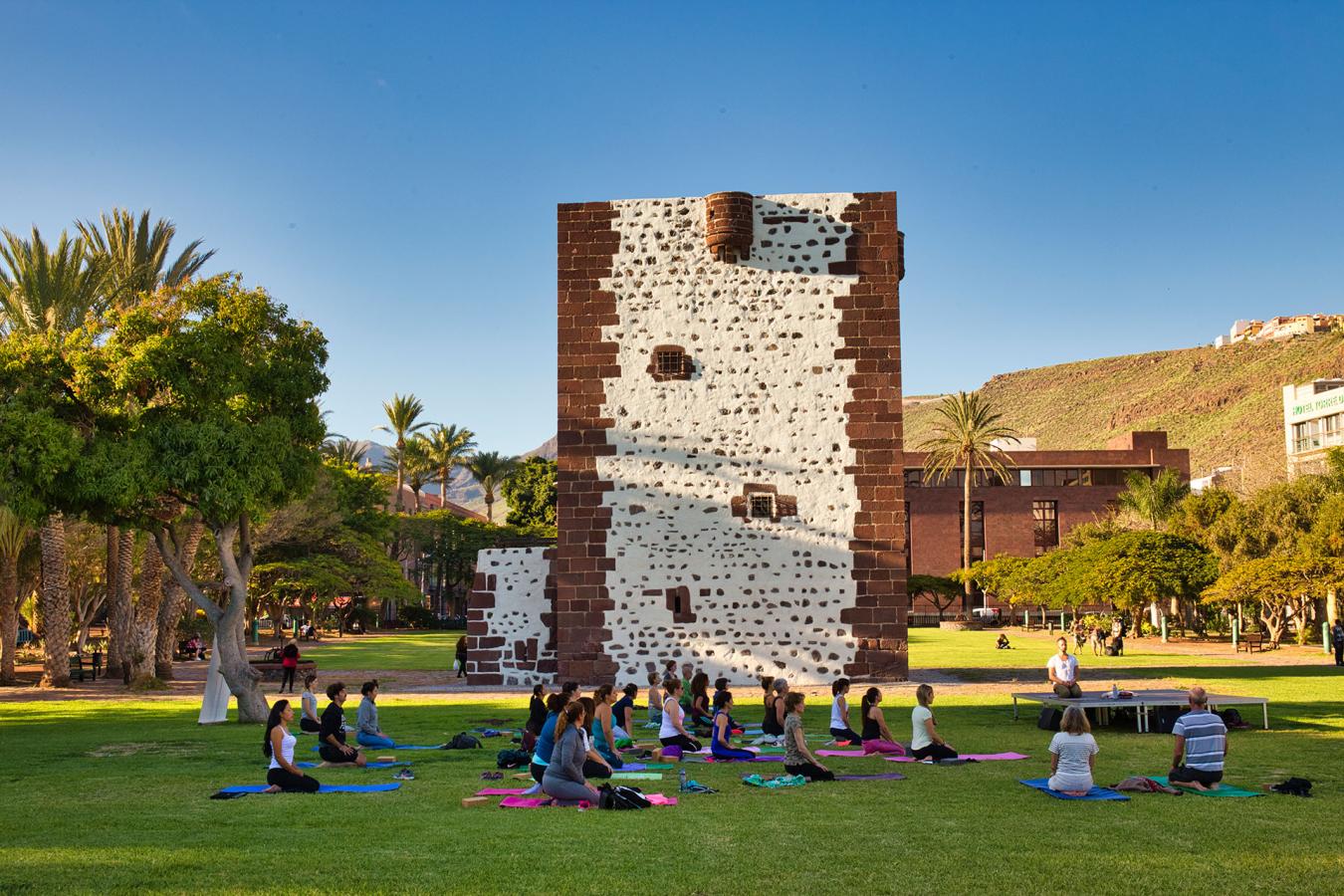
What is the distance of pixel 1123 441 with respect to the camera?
271 ft

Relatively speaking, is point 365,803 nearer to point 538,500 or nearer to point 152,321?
point 152,321

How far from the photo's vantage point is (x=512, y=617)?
2353 centimetres

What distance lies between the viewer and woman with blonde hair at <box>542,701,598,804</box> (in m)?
9.70

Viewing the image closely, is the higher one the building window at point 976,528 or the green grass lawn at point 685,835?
the building window at point 976,528

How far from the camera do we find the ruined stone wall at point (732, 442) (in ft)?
71.6

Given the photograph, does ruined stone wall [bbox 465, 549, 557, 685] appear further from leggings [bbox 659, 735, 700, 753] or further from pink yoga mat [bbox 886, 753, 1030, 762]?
pink yoga mat [bbox 886, 753, 1030, 762]

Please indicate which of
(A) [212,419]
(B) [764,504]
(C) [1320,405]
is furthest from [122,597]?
(C) [1320,405]

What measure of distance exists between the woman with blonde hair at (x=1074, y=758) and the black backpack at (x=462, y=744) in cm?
713

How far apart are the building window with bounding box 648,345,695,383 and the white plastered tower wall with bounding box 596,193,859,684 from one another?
0.35 ft

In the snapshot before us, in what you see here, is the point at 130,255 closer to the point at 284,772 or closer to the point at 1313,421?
the point at 284,772

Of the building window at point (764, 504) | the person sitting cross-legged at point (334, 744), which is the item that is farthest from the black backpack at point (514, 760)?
the building window at point (764, 504)

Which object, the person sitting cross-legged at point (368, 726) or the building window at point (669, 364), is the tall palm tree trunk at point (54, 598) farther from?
the person sitting cross-legged at point (368, 726)

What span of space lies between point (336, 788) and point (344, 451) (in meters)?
66.5

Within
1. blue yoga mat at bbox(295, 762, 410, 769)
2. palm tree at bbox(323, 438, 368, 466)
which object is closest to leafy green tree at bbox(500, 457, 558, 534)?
palm tree at bbox(323, 438, 368, 466)
